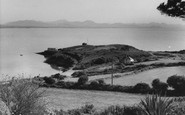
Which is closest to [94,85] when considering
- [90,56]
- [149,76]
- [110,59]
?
[149,76]

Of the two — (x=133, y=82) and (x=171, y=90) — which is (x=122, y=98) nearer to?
(x=171, y=90)

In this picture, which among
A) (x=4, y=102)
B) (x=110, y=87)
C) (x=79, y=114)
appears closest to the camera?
(x=4, y=102)

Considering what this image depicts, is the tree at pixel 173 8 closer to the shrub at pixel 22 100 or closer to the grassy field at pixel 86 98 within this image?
the grassy field at pixel 86 98

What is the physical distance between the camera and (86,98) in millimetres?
27141

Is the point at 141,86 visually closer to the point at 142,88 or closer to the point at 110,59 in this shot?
the point at 142,88

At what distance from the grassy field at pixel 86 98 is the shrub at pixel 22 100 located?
36.8ft

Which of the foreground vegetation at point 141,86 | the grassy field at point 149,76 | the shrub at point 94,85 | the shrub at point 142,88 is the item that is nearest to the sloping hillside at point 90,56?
the grassy field at point 149,76

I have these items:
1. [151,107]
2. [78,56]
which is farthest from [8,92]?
[78,56]

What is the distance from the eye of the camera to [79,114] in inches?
686

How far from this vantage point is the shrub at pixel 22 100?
37.9 ft

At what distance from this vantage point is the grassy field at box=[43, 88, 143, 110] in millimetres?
24250

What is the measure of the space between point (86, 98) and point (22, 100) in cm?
1564

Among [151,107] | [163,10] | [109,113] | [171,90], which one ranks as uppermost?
[163,10]

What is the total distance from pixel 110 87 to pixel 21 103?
19.9 m
